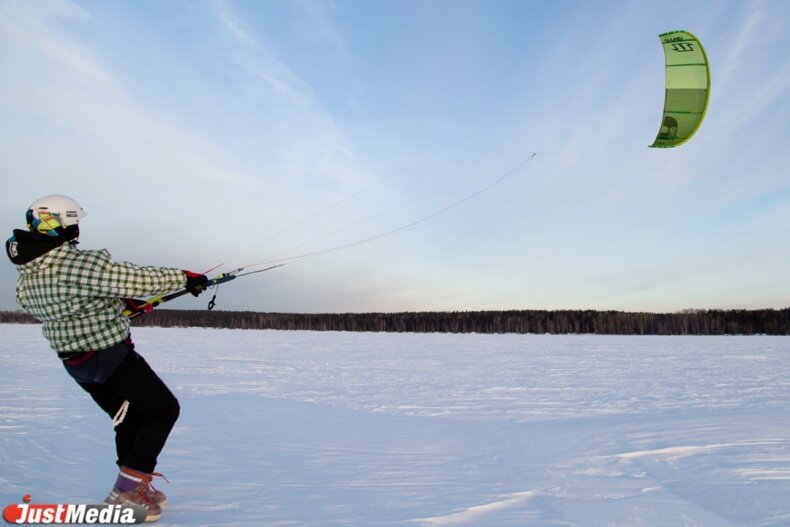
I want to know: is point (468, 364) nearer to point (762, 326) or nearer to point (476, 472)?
point (476, 472)

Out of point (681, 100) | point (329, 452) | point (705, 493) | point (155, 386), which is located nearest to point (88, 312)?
point (155, 386)

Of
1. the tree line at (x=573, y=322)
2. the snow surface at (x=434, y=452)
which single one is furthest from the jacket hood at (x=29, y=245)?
the tree line at (x=573, y=322)

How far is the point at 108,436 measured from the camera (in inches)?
188

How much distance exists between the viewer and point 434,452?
14.1 ft

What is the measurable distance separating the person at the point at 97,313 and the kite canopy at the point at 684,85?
327 inches

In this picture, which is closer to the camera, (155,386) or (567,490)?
(155,386)

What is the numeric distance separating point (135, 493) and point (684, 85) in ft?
29.3

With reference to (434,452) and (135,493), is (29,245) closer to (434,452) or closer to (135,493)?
(135,493)

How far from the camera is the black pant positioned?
2766 mm

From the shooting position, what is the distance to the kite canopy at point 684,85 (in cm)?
863

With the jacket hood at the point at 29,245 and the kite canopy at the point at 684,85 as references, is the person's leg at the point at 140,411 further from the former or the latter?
the kite canopy at the point at 684,85

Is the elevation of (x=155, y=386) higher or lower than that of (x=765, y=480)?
higher

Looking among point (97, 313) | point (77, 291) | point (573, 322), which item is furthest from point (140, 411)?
point (573, 322)

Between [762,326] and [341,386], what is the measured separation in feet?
143
